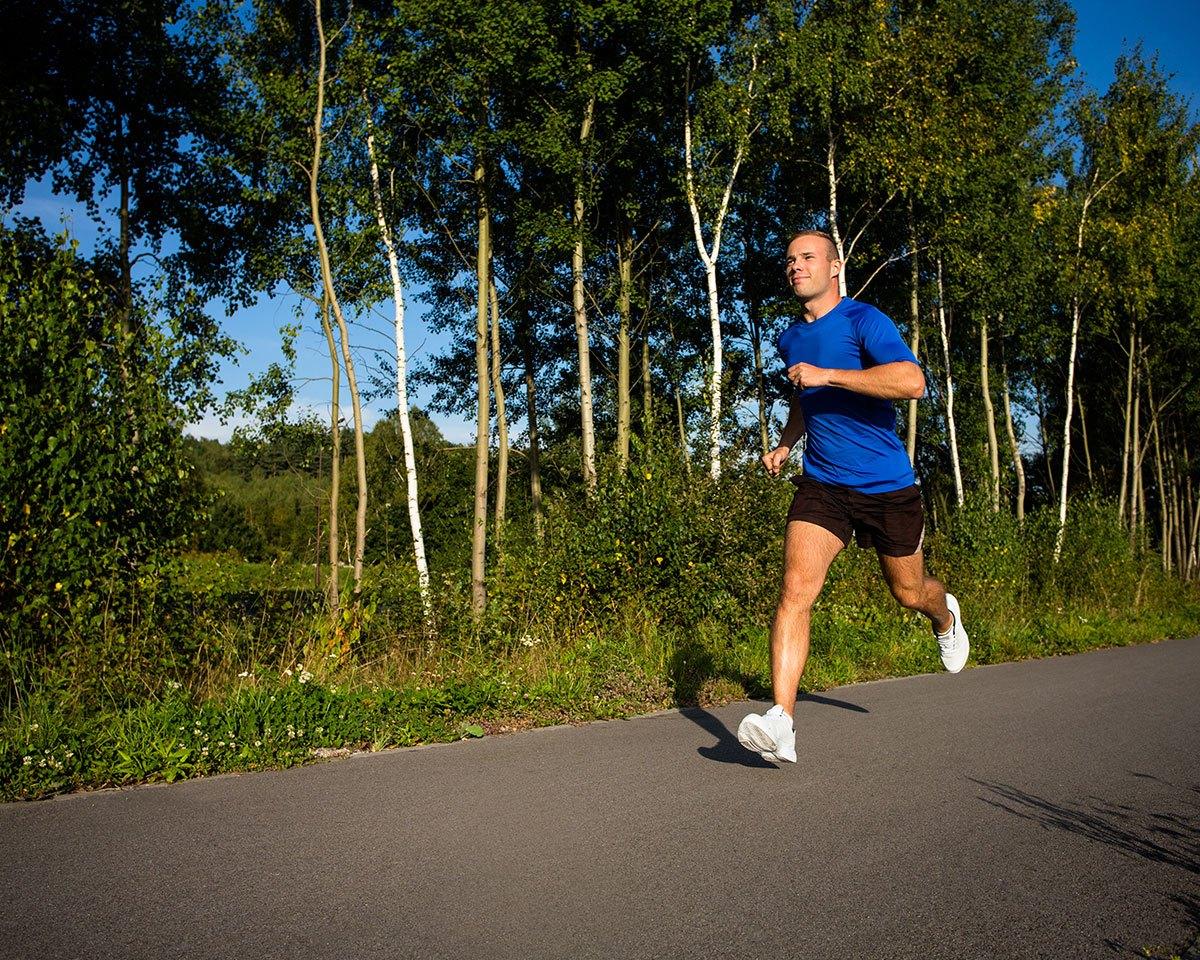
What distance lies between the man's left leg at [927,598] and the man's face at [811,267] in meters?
1.38

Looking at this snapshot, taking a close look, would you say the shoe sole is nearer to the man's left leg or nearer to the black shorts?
the black shorts

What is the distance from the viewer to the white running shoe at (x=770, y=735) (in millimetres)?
4398

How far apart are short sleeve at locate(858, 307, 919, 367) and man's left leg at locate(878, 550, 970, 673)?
3.50ft

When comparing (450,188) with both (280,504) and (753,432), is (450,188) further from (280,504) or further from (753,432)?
(280,504)

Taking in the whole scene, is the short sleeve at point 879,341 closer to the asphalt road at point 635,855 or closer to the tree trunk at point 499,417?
the asphalt road at point 635,855

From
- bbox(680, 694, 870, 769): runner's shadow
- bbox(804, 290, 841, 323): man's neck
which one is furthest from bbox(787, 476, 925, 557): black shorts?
bbox(680, 694, 870, 769): runner's shadow

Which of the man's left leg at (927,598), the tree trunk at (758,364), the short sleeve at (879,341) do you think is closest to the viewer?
the short sleeve at (879,341)

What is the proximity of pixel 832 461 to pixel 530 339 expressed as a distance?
3066 cm

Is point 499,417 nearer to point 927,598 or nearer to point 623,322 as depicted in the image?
point 623,322

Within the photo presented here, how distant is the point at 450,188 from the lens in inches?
1067

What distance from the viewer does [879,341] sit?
4.66 meters

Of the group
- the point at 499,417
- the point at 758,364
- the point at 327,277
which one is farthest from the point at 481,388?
the point at 758,364

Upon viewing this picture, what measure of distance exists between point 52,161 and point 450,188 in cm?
937

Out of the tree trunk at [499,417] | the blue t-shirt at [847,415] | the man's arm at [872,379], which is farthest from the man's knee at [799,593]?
the tree trunk at [499,417]
